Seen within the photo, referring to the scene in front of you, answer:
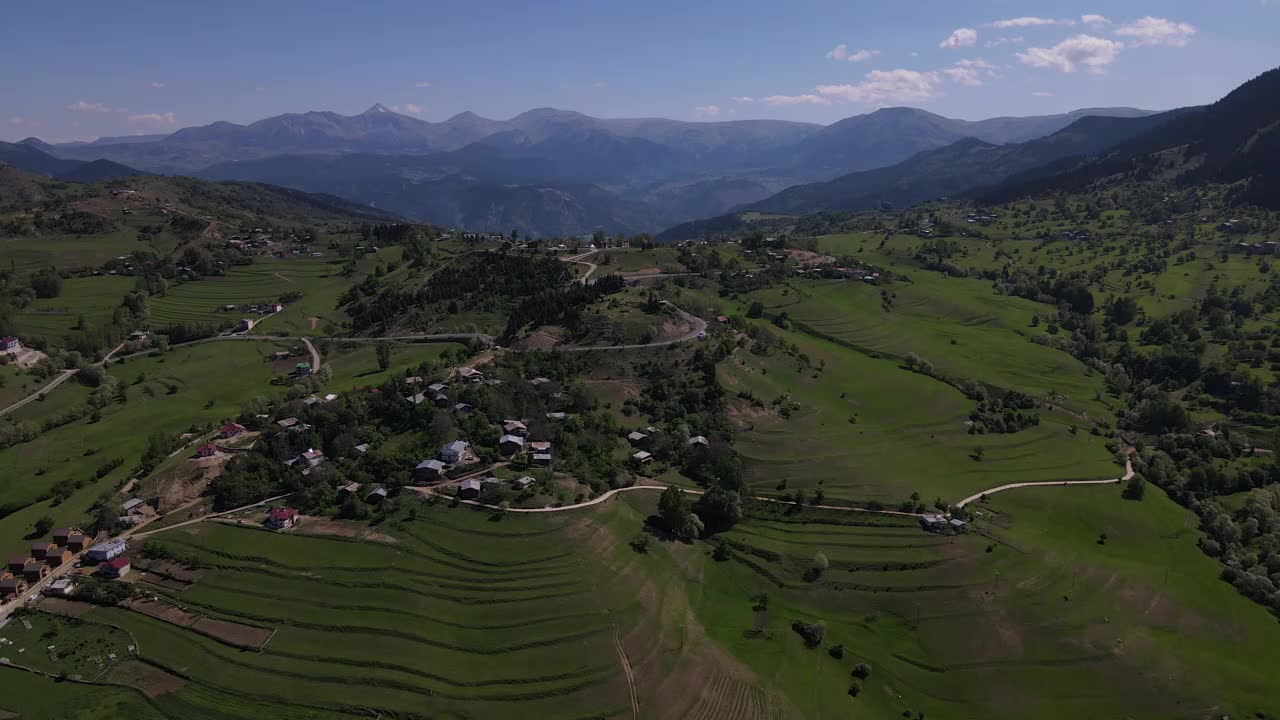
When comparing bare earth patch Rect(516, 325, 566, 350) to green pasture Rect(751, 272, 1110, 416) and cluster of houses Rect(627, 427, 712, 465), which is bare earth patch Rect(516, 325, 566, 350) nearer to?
cluster of houses Rect(627, 427, 712, 465)

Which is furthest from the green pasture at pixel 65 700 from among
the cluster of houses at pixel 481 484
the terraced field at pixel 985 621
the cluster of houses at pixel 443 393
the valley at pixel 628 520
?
A: the cluster of houses at pixel 443 393

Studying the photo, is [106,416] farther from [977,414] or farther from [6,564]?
[977,414]

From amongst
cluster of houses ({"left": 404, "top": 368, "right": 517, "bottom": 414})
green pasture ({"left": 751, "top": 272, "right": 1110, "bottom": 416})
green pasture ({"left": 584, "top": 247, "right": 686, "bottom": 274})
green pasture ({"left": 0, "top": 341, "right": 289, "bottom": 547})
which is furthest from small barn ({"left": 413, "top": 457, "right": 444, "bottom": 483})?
green pasture ({"left": 584, "top": 247, "right": 686, "bottom": 274})

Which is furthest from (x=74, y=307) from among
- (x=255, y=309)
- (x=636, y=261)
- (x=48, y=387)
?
(x=636, y=261)

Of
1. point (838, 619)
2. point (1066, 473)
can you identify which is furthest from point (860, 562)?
point (1066, 473)

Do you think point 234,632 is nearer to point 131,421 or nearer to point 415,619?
point 415,619

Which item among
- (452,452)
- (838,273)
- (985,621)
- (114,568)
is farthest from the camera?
(838,273)

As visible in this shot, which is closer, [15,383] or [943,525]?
[943,525]
